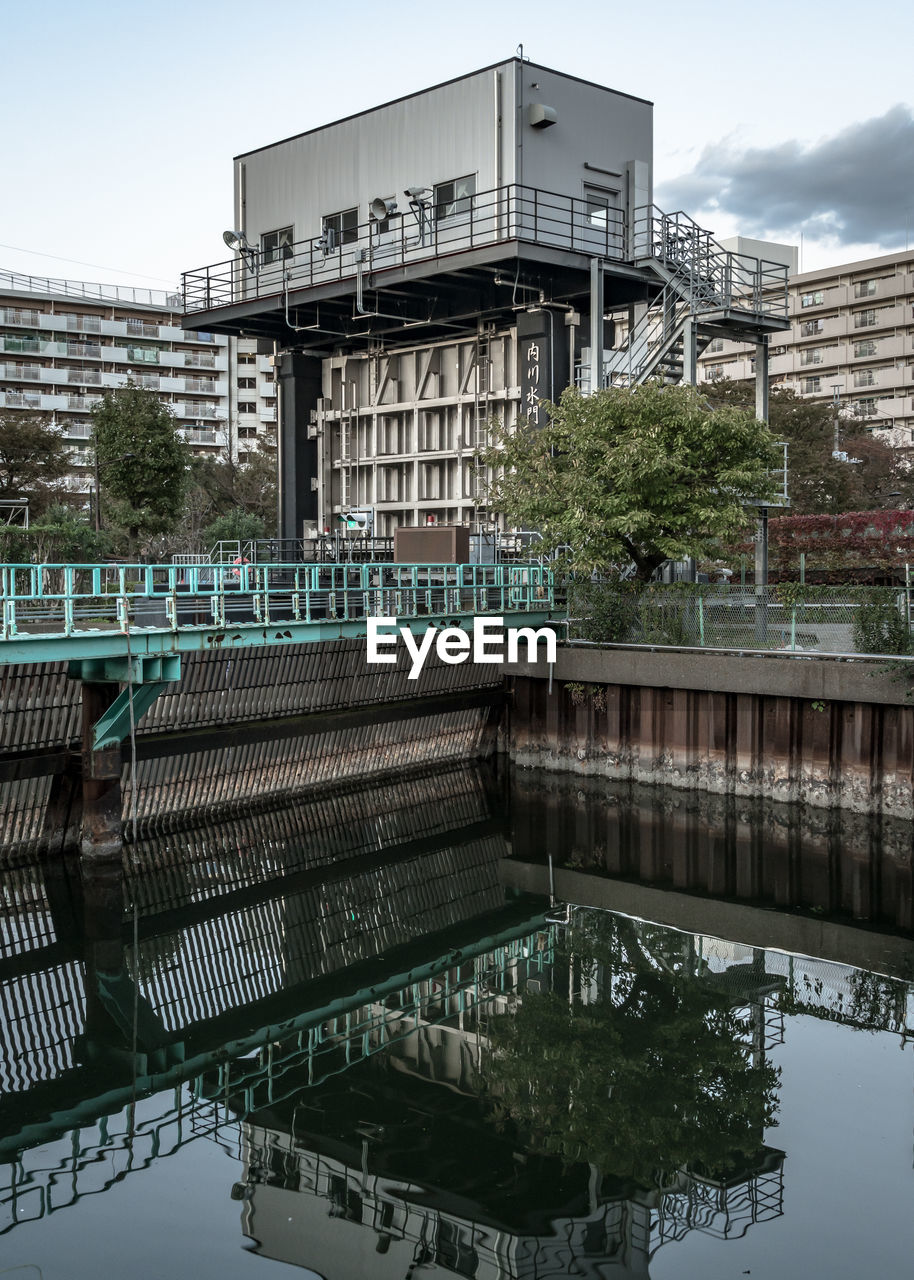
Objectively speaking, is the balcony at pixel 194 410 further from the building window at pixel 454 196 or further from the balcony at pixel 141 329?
the building window at pixel 454 196

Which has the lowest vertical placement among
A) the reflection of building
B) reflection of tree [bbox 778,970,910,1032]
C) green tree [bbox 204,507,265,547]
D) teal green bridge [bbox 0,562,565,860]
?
the reflection of building

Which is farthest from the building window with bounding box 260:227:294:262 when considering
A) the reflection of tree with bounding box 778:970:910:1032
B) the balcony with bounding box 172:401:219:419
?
the balcony with bounding box 172:401:219:419

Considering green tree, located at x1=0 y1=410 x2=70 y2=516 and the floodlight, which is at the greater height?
the floodlight

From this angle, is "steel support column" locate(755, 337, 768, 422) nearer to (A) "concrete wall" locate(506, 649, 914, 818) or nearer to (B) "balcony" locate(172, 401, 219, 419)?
(A) "concrete wall" locate(506, 649, 914, 818)

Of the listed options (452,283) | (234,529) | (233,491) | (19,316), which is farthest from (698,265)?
(19,316)

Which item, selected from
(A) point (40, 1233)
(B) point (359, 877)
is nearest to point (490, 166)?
(B) point (359, 877)

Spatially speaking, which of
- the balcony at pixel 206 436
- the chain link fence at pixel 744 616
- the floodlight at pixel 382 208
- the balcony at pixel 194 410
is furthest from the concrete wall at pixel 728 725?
the balcony at pixel 194 410

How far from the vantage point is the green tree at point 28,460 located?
2021 inches

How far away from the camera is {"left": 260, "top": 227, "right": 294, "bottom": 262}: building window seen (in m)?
34.3

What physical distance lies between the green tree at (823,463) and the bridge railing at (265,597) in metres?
20.5

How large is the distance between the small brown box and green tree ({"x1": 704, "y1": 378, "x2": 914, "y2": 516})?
20.9 m

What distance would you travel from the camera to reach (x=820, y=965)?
15.5 metres

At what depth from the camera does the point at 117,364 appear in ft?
296

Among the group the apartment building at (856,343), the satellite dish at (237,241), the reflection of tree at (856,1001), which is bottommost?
the reflection of tree at (856,1001)
